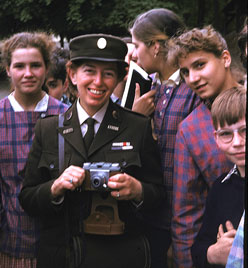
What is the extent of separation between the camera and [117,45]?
296cm

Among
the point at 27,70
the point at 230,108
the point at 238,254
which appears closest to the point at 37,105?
the point at 27,70

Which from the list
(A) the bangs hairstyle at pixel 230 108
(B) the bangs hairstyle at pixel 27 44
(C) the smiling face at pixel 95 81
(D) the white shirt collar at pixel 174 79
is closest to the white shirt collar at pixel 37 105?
(B) the bangs hairstyle at pixel 27 44

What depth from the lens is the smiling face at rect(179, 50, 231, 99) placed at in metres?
2.95

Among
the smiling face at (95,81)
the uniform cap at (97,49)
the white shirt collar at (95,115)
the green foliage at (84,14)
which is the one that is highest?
the green foliage at (84,14)

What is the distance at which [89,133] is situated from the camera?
2.90m

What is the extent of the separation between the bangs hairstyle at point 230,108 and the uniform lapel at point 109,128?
0.56 meters

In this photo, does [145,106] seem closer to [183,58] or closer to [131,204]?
[183,58]

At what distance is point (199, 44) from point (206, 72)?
7.0 inches

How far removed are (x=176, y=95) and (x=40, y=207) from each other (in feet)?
3.60

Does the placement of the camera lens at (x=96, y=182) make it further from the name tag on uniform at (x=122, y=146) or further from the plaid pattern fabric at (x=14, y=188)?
the plaid pattern fabric at (x=14, y=188)

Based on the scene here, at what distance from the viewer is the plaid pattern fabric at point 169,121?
312 cm

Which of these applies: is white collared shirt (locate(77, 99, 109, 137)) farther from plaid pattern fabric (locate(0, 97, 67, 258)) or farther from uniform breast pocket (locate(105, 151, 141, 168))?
plaid pattern fabric (locate(0, 97, 67, 258))

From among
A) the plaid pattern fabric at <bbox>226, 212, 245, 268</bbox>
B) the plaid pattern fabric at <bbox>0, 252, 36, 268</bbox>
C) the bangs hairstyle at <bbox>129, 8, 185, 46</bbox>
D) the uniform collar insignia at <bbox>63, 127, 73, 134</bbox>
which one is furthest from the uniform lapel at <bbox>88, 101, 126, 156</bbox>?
the plaid pattern fabric at <bbox>226, 212, 245, 268</bbox>

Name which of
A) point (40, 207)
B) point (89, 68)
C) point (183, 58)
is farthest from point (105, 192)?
point (183, 58)
